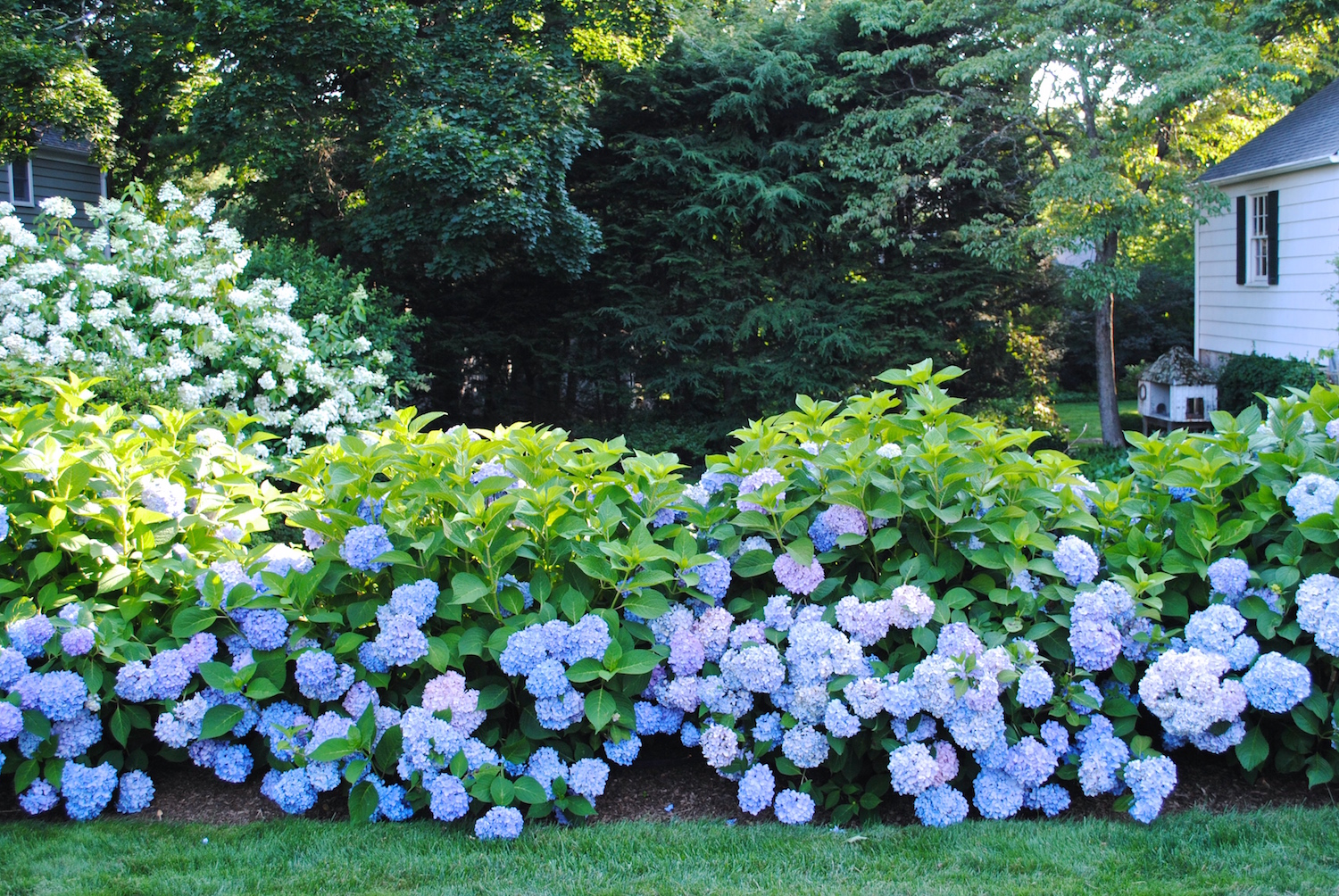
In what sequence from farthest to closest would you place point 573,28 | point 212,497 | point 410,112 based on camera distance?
point 573,28
point 410,112
point 212,497

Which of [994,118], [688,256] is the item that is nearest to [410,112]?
[688,256]

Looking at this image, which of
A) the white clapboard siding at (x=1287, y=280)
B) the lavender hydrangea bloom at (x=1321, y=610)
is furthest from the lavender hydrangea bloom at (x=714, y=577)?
the white clapboard siding at (x=1287, y=280)

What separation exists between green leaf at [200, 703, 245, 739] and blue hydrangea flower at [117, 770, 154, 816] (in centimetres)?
29

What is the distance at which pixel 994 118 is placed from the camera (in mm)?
12977

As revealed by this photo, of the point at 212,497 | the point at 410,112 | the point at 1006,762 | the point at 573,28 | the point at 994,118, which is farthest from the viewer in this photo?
the point at 994,118

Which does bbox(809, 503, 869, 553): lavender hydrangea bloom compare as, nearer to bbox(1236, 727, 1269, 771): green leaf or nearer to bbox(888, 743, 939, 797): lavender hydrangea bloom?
bbox(888, 743, 939, 797): lavender hydrangea bloom

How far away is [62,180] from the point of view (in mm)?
15953

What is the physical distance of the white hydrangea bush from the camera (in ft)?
18.6

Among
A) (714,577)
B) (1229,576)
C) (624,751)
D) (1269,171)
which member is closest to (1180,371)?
(1269,171)

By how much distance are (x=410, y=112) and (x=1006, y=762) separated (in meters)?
9.31

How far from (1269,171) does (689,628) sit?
1125 cm

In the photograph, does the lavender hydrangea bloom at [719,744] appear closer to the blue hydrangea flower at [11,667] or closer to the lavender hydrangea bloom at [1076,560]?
the lavender hydrangea bloom at [1076,560]

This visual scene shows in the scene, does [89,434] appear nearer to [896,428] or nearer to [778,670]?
[778,670]

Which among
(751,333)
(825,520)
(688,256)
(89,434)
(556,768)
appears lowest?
(556,768)
